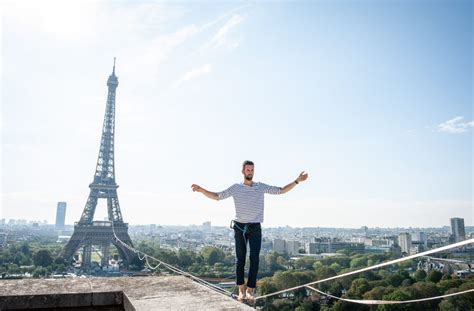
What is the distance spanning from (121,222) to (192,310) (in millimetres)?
47400

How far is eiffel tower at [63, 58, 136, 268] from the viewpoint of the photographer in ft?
151

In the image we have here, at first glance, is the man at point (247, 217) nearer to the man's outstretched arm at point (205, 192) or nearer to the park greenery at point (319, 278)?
the man's outstretched arm at point (205, 192)

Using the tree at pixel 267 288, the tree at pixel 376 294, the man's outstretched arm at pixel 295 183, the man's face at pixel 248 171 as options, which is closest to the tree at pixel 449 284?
the tree at pixel 376 294

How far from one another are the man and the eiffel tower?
149ft

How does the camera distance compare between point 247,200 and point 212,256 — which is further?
point 212,256

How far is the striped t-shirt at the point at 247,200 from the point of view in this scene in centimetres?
355

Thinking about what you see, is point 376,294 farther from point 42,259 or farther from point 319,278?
point 42,259

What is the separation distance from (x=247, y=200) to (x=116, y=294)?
147cm

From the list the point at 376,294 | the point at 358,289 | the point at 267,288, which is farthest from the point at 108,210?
the point at 376,294

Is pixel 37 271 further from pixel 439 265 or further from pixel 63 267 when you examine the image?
pixel 439 265

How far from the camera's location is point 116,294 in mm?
2721

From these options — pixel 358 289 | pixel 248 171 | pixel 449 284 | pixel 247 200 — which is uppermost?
pixel 248 171

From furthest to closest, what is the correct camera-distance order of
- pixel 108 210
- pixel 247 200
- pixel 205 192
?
pixel 108 210 → pixel 205 192 → pixel 247 200

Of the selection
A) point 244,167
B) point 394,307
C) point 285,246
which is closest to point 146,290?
A: point 244,167
